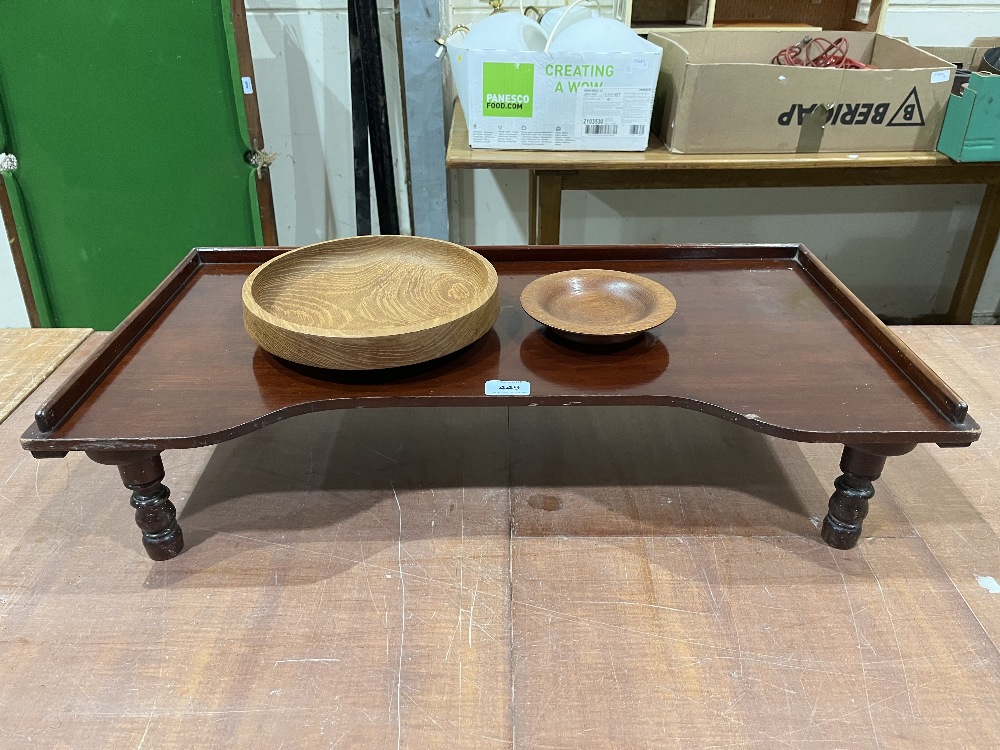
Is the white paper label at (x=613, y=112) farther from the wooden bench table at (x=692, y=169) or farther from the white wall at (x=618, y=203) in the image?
the white wall at (x=618, y=203)

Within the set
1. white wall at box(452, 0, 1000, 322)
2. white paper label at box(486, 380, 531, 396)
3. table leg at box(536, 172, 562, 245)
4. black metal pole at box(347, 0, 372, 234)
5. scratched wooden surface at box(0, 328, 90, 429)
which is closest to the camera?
white paper label at box(486, 380, 531, 396)

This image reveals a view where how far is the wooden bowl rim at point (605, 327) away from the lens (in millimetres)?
1167

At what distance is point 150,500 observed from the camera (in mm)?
1157

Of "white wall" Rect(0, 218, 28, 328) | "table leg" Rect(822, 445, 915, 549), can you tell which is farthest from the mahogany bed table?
"white wall" Rect(0, 218, 28, 328)

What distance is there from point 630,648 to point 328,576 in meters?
0.48

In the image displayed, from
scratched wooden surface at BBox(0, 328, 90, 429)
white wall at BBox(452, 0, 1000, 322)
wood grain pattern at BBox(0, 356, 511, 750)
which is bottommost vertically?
wood grain pattern at BBox(0, 356, 511, 750)

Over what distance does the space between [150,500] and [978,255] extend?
2.31 metres

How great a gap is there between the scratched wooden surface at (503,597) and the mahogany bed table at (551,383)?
136mm

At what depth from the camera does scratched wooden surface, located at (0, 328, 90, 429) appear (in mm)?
1667

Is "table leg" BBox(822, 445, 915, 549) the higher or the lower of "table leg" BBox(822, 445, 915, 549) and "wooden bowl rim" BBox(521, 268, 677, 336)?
the lower

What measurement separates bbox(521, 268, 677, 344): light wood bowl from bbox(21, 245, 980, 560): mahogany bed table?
4 centimetres

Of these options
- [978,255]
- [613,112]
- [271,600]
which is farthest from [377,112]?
[978,255]

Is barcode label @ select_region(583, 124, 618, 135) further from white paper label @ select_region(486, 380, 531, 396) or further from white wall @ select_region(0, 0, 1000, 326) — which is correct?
white paper label @ select_region(486, 380, 531, 396)

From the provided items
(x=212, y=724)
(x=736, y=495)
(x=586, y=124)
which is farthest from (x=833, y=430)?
(x=586, y=124)
